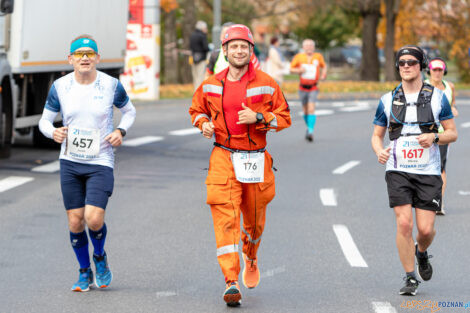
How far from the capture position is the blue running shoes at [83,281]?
7457 mm

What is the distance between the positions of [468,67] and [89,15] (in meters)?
29.5

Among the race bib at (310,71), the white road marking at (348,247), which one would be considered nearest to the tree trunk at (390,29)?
the race bib at (310,71)

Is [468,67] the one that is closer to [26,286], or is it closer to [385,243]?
[385,243]

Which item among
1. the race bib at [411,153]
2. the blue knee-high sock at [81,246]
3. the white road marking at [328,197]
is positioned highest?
the race bib at [411,153]

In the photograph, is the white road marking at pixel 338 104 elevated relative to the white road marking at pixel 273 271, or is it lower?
lower

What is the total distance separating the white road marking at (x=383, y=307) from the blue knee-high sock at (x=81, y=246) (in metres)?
1.98

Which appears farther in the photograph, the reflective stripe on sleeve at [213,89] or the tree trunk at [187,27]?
the tree trunk at [187,27]

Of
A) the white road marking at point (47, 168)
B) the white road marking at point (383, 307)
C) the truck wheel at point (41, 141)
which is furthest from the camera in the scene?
the truck wheel at point (41, 141)

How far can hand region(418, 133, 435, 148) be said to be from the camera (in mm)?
7191

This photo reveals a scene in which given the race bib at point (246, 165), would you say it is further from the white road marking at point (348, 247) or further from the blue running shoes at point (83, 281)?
the white road marking at point (348, 247)

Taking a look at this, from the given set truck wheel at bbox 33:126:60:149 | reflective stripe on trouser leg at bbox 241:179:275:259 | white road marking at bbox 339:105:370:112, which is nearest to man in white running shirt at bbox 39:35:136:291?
reflective stripe on trouser leg at bbox 241:179:275:259

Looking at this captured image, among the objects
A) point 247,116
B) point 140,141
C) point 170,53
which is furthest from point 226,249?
point 170,53

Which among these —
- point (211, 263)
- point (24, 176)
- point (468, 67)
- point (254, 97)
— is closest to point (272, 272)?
point (211, 263)

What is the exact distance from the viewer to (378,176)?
15.0 metres
